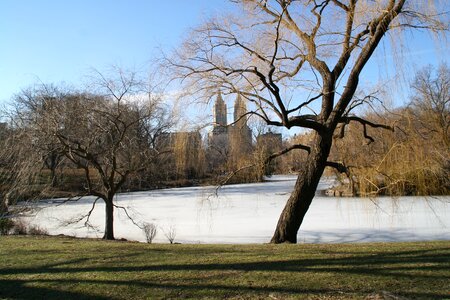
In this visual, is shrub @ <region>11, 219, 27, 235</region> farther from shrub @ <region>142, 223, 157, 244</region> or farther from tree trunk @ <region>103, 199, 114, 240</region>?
shrub @ <region>142, 223, 157, 244</region>

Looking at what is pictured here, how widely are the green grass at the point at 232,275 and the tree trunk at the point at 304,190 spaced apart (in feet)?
Answer: 7.95

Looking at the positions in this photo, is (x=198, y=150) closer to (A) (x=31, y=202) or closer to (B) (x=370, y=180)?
(B) (x=370, y=180)

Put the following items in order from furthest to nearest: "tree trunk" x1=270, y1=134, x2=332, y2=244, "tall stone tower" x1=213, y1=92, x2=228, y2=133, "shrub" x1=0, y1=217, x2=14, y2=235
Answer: "shrub" x1=0, y1=217, x2=14, y2=235 < "tree trunk" x1=270, y1=134, x2=332, y2=244 < "tall stone tower" x1=213, y1=92, x2=228, y2=133

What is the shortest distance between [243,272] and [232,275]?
191 millimetres

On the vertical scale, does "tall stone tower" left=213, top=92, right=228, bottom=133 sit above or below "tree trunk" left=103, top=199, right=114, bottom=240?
above

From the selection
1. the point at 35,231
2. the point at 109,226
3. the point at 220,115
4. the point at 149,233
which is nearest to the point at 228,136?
the point at 220,115

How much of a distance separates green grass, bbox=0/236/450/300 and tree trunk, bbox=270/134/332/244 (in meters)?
2.42

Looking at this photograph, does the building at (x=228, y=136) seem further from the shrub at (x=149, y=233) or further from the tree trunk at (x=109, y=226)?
the tree trunk at (x=109, y=226)

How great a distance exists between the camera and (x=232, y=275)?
4781mm

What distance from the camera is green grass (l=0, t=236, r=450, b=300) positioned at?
412cm

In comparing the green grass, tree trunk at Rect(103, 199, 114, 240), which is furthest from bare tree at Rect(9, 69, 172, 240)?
the green grass

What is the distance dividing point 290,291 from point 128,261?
2.64 m

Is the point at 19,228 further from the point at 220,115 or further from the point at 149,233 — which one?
the point at 220,115

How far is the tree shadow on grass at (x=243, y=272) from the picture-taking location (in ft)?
13.8
